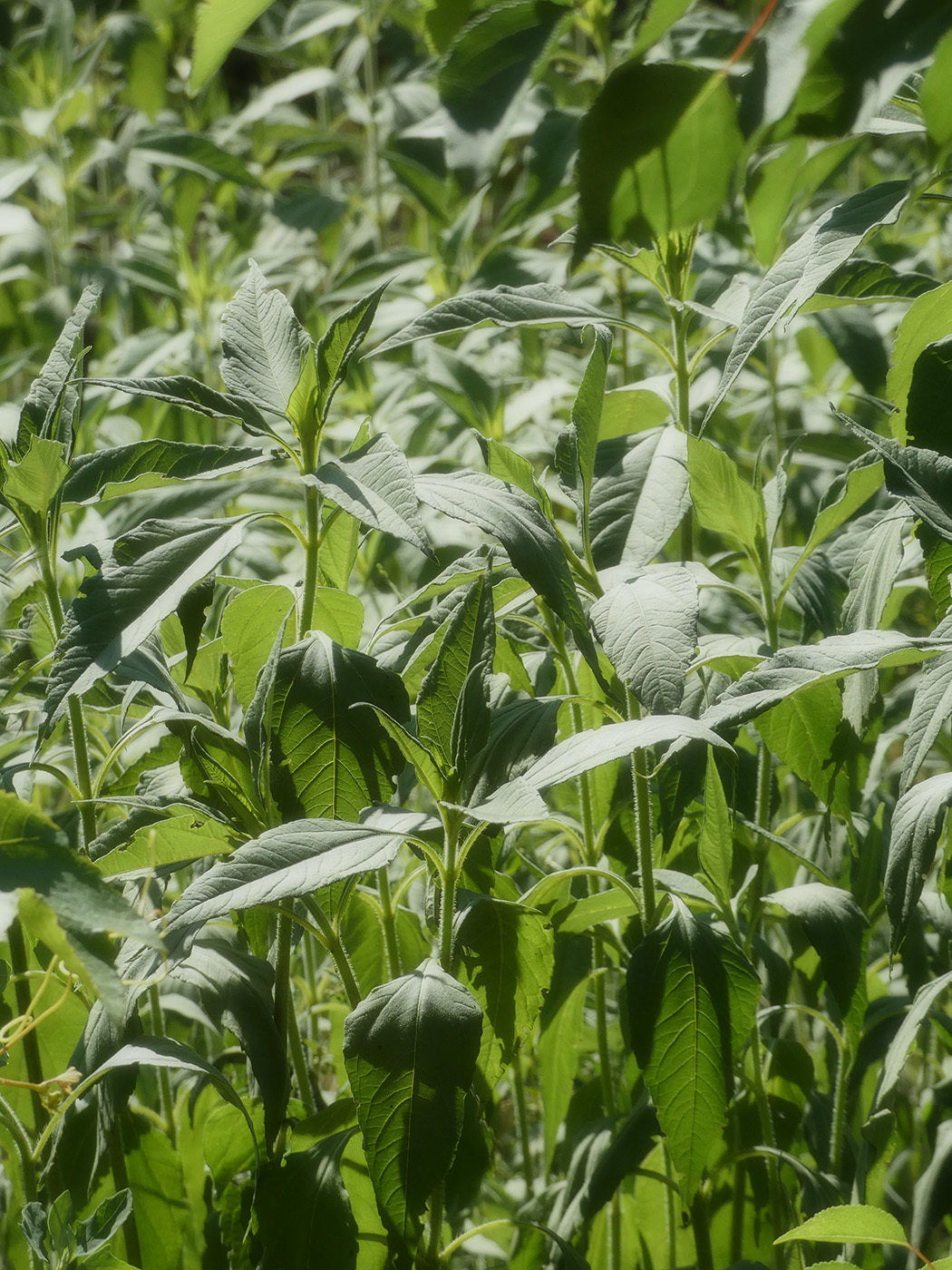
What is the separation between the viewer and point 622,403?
0.80 m

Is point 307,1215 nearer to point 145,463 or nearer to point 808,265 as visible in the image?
point 145,463

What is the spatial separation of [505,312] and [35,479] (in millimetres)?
272

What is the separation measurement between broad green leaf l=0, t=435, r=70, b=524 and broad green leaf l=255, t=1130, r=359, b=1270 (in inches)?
14.2

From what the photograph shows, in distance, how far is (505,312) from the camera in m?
0.66

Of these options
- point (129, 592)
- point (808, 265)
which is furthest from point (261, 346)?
point (808, 265)

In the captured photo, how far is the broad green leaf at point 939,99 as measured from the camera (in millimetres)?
240

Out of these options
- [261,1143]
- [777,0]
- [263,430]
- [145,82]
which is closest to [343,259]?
[145,82]

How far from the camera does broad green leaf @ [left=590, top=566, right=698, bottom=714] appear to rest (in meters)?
0.49

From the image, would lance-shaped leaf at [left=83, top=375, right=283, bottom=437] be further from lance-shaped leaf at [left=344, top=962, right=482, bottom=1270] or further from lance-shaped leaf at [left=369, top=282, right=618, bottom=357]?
lance-shaped leaf at [left=344, top=962, right=482, bottom=1270]

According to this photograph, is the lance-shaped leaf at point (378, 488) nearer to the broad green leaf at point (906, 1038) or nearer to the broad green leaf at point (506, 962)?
the broad green leaf at point (506, 962)

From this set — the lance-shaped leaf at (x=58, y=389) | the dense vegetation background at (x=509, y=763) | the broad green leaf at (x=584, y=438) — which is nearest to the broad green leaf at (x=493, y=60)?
the dense vegetation background at (x=509, y=763)

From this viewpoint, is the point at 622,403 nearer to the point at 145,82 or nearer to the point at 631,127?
the point at 631,127

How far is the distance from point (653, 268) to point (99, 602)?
437mm

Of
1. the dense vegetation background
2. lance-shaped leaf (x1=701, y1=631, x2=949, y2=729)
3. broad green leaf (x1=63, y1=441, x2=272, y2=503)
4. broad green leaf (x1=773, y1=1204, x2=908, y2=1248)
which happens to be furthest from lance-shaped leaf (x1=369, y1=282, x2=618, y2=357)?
broad green leaf (x1=773, y1=1204, x2=908, y2=1248)
